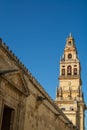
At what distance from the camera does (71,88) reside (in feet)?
140

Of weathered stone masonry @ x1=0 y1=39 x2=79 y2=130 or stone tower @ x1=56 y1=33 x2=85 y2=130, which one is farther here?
stone tower @ x1=56 y1=33 x2=85 y2=130

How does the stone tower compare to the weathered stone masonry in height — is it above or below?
above

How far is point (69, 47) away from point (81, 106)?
13.0 meters

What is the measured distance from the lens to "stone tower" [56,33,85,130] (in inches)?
1529

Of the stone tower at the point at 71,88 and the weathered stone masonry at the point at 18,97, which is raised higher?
the stone tower at the point at 71,88

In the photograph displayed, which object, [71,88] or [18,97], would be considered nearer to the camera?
[18,97]

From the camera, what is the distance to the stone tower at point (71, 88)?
127 ft

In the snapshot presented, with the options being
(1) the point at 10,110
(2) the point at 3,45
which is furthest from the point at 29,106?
(2) the point at 3,45

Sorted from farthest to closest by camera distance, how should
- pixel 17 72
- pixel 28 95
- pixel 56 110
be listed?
pixel 56 110 → pixel 28 95 → pixel 17 72

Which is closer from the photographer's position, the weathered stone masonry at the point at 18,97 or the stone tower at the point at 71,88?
the weathered stone masonry at the point at 18,97

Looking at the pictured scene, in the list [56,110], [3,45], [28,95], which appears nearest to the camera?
[3,45]

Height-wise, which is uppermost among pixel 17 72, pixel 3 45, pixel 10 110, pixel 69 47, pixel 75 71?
pixel 69 47

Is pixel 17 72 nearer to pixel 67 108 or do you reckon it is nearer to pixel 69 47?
pixel 67 108

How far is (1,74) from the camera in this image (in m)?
10.4
